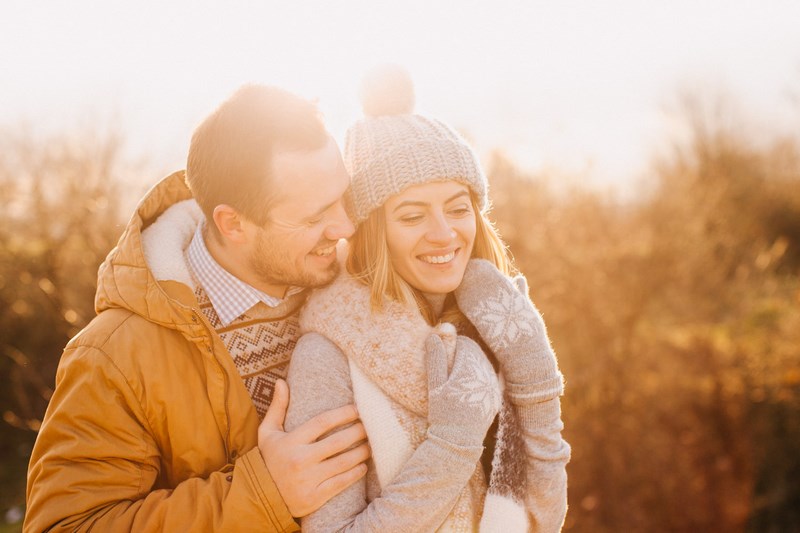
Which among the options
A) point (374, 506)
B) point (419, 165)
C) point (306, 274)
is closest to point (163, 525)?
point (374, 506)

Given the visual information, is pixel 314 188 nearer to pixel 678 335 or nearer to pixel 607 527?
pixel 607 527

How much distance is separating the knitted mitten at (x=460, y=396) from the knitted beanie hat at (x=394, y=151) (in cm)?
58

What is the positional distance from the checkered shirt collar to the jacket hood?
12cm

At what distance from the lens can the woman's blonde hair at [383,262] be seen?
228 cm

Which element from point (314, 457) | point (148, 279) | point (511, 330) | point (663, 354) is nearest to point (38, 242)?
point (148, 279)

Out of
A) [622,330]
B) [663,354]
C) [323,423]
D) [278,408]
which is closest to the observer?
[323,423]

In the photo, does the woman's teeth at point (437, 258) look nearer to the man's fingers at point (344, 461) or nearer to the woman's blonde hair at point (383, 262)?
the woman's blonde hair at point (383, 262)

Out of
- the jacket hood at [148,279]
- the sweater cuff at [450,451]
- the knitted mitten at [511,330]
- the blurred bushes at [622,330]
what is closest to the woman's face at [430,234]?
the knitted mitten at [511,330]

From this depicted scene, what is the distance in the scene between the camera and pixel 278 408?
2127 millimetres

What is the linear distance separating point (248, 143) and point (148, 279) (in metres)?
0.59

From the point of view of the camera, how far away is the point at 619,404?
6.99 metres

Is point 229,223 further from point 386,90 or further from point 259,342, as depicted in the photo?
point 386,90

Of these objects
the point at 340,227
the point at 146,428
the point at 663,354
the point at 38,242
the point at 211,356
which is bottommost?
the point at 663,354

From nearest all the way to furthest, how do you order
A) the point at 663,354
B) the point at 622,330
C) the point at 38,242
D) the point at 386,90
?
the point at 386,90, the point at 38,242, the point at 622,330, the point at 663,354
